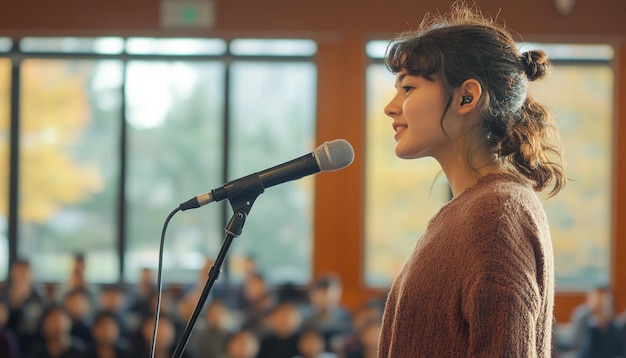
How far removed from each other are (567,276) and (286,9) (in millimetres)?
2917

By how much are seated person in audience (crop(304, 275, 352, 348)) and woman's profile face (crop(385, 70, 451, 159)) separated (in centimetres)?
400

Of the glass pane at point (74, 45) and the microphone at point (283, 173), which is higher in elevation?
the glass pane at point (74, 45)

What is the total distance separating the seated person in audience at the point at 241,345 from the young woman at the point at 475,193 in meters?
3.37

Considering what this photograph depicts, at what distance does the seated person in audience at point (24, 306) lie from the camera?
5.16 metres

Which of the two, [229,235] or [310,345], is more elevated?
[229,235]

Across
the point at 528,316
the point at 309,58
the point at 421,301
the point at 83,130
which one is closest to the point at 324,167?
the point at 421,301

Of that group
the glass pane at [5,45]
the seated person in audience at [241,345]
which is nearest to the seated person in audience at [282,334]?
the seated person in audience at [241,345]

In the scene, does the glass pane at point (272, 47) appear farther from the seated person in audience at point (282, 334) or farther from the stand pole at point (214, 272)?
the stand pole at point (214, 272)

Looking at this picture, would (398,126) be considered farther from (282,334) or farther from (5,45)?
(5,45)

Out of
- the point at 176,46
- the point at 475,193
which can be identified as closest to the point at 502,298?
the point at 475,193

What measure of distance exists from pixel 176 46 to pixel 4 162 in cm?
164

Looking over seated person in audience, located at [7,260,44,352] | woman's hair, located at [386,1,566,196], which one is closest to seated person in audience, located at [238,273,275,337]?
seated person in audience, located at [7,260,44,352]

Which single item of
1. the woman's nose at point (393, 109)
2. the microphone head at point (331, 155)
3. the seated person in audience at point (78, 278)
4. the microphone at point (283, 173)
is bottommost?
the seated person in audience at point (78, 278)

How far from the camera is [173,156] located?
6770 millimetres
